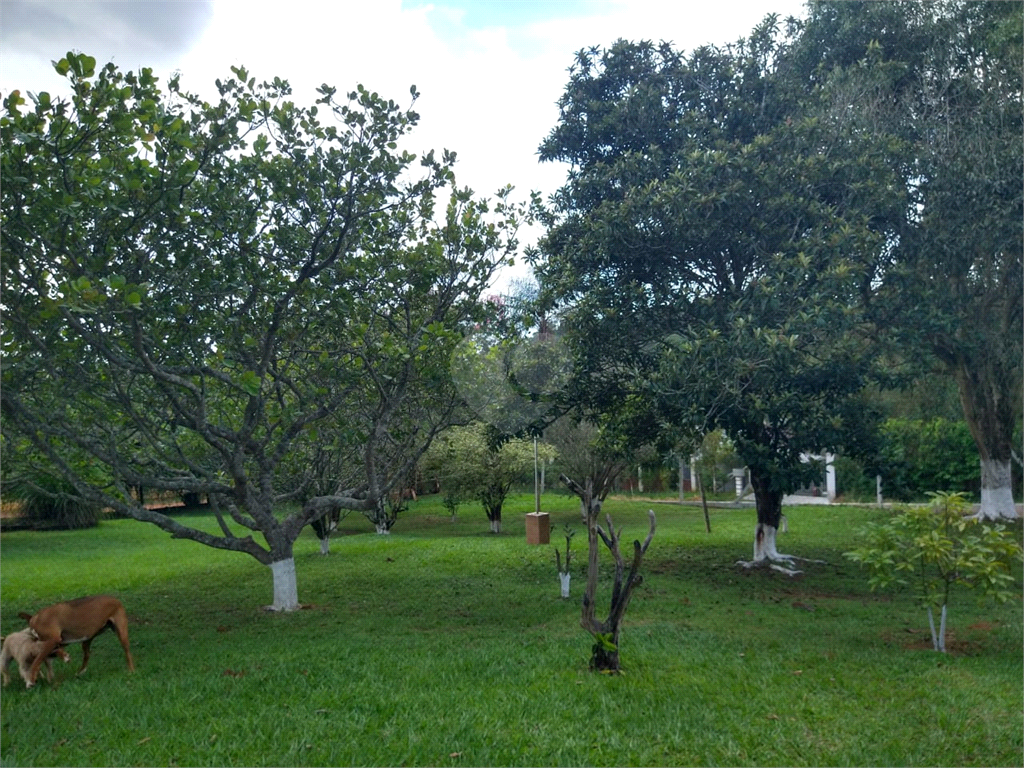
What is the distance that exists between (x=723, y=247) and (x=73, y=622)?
9027 mm

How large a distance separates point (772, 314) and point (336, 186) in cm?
561

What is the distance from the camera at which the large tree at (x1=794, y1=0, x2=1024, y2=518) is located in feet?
37.4

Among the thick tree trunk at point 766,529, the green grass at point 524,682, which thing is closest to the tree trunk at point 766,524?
the thick tree trunk at point 766,529

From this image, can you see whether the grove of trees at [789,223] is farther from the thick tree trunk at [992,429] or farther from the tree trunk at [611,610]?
the tree trunk at [611,610]

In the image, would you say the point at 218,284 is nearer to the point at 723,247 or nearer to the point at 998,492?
the point at 723,247

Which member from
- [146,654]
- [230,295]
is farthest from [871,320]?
[146,654]

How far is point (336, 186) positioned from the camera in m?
8.37

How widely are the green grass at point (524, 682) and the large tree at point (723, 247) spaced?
2578 millimetres

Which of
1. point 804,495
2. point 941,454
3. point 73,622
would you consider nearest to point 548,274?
point 73,622

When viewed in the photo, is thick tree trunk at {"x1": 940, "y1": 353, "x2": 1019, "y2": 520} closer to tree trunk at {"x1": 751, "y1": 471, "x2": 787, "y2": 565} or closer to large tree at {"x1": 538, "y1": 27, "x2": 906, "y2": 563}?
large tree at {"x1": 538, "y1": 27, "x2": 906, "y2": 563}

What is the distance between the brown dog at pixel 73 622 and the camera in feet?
20.3

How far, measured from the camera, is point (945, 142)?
11836 millimetres

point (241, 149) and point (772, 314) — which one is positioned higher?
point (241, 149)

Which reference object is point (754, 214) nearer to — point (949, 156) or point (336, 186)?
point (949, 156)
